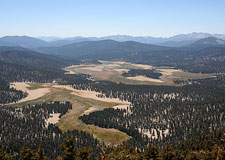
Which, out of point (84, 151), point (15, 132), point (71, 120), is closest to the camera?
point (84, 151)

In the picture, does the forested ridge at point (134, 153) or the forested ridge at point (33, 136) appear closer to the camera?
the forested ridge at point (134, 153)

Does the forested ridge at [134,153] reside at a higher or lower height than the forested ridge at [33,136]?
higher

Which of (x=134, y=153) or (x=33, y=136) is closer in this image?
(x=134, y=153)

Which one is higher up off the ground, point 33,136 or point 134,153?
point 134,153

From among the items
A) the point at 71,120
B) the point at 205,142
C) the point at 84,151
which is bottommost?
the point at 71,120

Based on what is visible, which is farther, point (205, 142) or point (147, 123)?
point (147, 123)

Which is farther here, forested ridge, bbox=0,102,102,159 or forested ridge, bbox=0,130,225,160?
forested ridge, bbox=0,102,102,159

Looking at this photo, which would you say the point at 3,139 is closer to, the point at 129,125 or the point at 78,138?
the point at 78,138

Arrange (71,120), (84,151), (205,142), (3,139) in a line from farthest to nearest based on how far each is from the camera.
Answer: (71,120)
(3,139)
(205,142)
(84,151)

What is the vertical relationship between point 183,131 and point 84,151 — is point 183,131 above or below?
Result: below

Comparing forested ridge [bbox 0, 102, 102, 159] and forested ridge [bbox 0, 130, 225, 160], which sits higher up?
forested ridge [bbox 0, 130, 225, 160]

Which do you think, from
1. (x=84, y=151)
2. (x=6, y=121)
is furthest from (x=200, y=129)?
(x=6, y=121)
